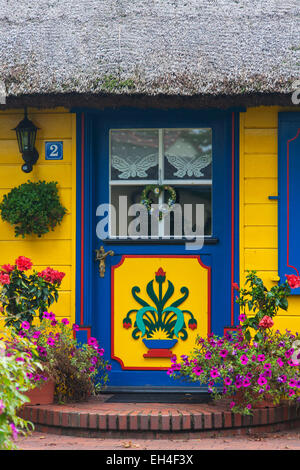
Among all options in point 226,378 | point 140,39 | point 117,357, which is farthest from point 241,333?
point 140,39

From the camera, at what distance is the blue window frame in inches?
220

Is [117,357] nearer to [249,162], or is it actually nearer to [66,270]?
[66,270]

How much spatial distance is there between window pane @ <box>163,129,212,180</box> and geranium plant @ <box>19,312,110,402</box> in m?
1.61

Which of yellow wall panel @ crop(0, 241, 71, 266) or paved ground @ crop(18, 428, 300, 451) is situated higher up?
yellow wall panel @ crop(0, 241, 71, 266)

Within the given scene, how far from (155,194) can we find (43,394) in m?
1.95

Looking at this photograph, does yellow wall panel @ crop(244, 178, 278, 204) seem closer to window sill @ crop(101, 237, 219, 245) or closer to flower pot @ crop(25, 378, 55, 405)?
window sill @ crop(101, 237, 219, 245)

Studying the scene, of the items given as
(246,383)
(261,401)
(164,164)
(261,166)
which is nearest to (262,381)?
(246,383)

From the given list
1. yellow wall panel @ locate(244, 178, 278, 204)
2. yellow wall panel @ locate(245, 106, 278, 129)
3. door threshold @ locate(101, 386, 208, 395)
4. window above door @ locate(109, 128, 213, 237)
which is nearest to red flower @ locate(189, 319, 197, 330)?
door threshold @ locate(101, 386, 208, 395)

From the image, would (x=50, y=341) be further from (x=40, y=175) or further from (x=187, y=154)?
(x=187, y=154)

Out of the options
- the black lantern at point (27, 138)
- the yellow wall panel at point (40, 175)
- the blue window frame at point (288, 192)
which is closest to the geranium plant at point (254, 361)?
the blue window frame at point (288, 192)

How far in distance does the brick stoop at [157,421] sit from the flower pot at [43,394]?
104 mm

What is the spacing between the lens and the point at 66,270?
5.79 m

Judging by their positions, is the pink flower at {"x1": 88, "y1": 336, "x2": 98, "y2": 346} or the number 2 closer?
the pink flower at {"x1": 88, "y1": 336, "x2": 98, "y2": 346}

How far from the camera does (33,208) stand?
18.4ft
